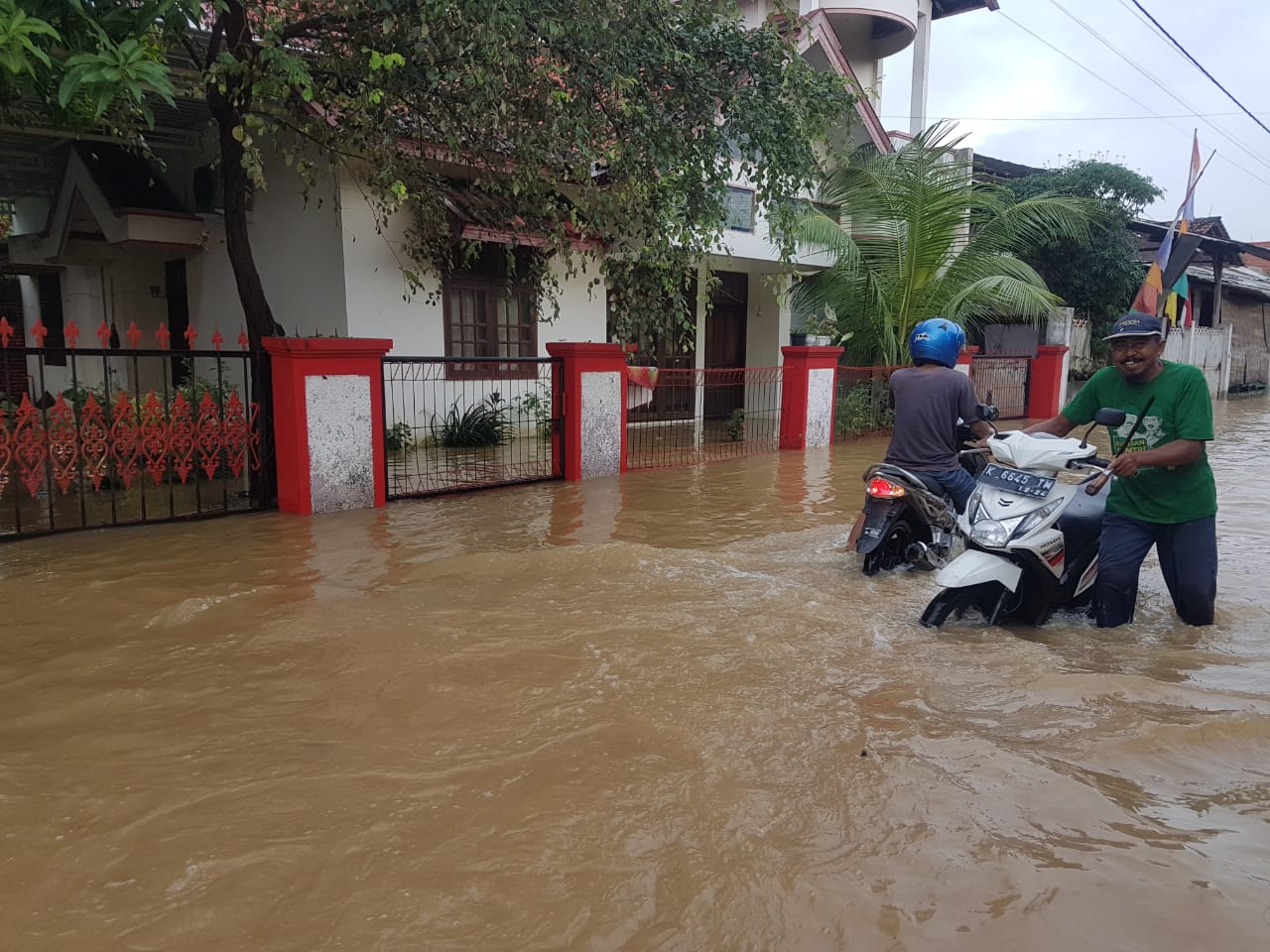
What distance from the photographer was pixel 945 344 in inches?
215

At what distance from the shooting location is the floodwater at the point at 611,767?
7.59 feet

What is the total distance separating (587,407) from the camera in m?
9.56

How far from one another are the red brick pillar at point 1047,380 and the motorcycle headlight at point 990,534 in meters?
14.0

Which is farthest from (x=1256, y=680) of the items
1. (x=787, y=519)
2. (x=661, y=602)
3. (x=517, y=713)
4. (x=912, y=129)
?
(x=912, y=129)

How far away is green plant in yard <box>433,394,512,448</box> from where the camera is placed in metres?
11.5

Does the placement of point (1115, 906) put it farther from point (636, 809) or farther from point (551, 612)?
point (551, 612)

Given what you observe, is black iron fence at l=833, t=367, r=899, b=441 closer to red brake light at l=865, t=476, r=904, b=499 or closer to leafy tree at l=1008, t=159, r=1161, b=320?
leafy tree at l=1008, t=159, r=1161, b=320

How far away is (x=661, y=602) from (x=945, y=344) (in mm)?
2305

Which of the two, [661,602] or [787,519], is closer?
[661,602]

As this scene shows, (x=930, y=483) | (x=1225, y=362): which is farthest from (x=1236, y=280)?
(x=930, y=483)

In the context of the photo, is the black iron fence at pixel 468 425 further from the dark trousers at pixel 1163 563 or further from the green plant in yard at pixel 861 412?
the dark trousers at pixel 1163 563

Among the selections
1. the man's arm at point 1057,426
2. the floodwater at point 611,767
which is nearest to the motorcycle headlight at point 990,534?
the floodwater at point 611,767

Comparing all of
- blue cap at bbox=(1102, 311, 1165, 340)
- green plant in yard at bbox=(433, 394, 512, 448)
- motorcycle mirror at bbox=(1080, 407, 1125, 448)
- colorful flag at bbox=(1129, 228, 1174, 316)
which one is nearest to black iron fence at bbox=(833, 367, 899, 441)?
colorful flag at bbox=(1129, 228, 1174, 316)

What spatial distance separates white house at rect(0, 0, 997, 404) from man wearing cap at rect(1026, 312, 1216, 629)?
217 inches
